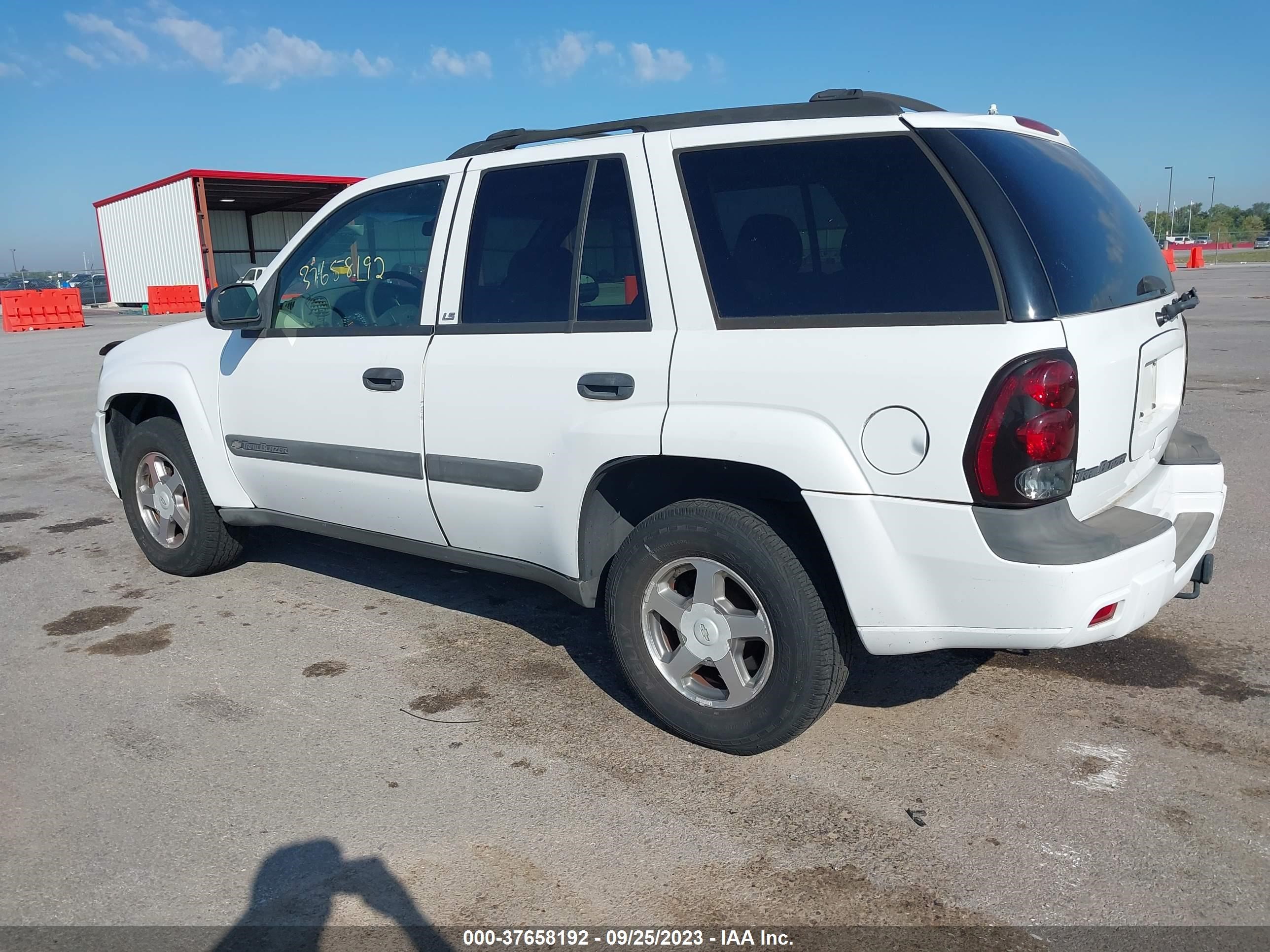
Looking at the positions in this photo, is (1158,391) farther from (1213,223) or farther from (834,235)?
(1213,223)

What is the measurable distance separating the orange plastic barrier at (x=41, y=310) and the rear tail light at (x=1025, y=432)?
30.2 meters

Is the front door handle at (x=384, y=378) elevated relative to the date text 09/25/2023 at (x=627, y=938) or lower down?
elevated

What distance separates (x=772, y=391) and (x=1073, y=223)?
1028 mm

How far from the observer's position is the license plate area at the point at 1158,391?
3.19 meters

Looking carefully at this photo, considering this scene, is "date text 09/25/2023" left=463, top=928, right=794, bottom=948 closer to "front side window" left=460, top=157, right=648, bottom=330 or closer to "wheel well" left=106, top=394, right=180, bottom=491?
"front side window" left=460, top=157, right=648, bottom=330

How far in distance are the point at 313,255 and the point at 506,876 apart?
289 cm

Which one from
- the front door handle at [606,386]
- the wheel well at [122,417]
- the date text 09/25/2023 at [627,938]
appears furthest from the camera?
the wheel well at [122,417]

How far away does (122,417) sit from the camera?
561cm

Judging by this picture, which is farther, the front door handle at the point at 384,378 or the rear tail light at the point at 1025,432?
the front door handle at the point at 384,378

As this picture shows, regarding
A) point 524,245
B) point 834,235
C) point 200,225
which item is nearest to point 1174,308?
point 834,235

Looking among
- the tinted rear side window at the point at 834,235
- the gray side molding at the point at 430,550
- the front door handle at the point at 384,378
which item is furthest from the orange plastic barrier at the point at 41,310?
the tinted rear side window at the point at 834,235

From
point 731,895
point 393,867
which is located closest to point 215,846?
point 393,867

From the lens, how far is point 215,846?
298 centimetres

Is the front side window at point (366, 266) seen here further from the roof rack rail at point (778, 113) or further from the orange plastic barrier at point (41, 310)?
the orange plastic barrier at point (41, 310)
